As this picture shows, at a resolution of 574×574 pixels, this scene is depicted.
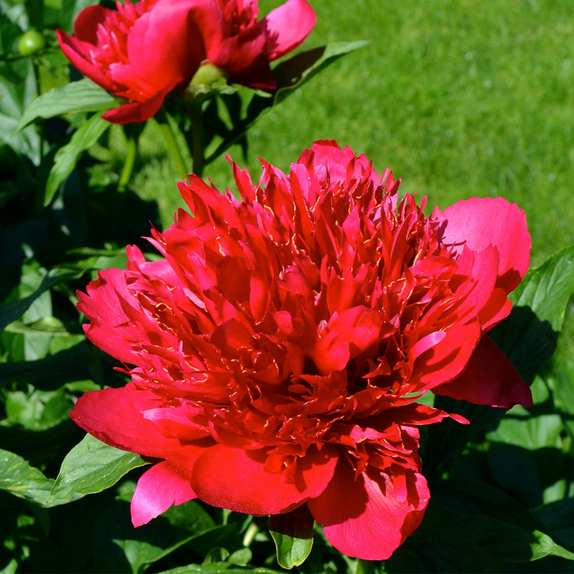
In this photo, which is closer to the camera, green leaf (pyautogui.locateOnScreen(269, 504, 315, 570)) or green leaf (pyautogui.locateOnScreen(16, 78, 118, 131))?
green leaf (pyautogui.locateOnScreen(269, 504, 315, 570))

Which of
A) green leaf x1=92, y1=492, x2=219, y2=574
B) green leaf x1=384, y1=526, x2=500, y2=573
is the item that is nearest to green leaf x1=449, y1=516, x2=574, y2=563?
green leaf x1=384, y1=526, x2=500, y2=573

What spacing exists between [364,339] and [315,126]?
290cm

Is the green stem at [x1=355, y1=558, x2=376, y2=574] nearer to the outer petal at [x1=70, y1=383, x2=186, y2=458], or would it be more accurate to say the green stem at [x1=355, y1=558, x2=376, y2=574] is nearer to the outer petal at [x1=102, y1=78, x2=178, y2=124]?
the outer petal at [x1=70, y1=383, x2=186, y2=458]

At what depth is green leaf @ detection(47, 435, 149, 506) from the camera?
0.72 m

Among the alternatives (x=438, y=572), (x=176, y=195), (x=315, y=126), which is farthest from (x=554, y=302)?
(x=315, y=126)

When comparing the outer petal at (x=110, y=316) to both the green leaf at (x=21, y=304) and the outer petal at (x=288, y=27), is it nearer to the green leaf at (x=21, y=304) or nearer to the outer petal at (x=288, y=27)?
the green leaf at (x=21, y=304)

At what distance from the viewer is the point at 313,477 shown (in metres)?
0.67

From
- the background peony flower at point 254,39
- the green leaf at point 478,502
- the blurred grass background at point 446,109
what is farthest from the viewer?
the blurred grass background at point 446,109

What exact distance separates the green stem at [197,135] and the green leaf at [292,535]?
0.67 m

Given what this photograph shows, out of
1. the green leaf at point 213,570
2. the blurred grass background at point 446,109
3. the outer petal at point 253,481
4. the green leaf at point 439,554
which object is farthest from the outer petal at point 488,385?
the blurred grass background at point 446,109

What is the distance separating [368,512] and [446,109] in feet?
10.3

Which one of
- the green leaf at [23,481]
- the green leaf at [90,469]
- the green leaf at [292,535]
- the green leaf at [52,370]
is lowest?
the green leaf at [52,370]

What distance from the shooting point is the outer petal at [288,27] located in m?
1.16

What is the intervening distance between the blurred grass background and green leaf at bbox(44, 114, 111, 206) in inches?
58.5
